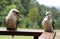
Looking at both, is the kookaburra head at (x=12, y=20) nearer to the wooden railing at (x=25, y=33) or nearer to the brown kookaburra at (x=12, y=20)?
the brown kookaburra at (x=12, y=20)

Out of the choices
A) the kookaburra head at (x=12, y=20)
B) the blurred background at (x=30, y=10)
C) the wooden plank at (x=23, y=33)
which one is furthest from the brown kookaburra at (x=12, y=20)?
the blurred background at (x=30, y=10)

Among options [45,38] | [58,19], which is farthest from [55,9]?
[45,38]

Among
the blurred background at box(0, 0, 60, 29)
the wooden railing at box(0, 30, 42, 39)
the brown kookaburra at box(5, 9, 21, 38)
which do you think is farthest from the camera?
the blurred background at box(0, 0, 60, 29)

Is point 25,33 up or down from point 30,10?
down

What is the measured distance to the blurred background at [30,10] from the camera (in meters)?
2.71

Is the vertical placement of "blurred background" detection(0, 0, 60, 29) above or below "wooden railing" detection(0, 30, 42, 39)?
above

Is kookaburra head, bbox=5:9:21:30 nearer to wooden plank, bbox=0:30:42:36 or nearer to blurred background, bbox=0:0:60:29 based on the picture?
wooden plank, bbox=0:30:42:36

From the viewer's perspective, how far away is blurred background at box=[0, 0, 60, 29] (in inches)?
107

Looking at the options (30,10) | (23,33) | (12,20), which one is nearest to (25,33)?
(23,33)

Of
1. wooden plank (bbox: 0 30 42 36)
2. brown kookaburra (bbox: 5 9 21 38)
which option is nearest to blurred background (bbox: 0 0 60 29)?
brown kookaburra (bbox: 5 9 21 38)

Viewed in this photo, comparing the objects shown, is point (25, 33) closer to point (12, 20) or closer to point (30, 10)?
point (12, 20)

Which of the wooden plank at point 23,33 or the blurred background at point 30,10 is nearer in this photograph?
the wooden plank at point 23,33

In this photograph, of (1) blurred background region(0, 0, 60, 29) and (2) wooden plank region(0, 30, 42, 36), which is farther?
(1) blurred background region(0, 0, 60, 29)

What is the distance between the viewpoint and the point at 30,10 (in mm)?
2811
